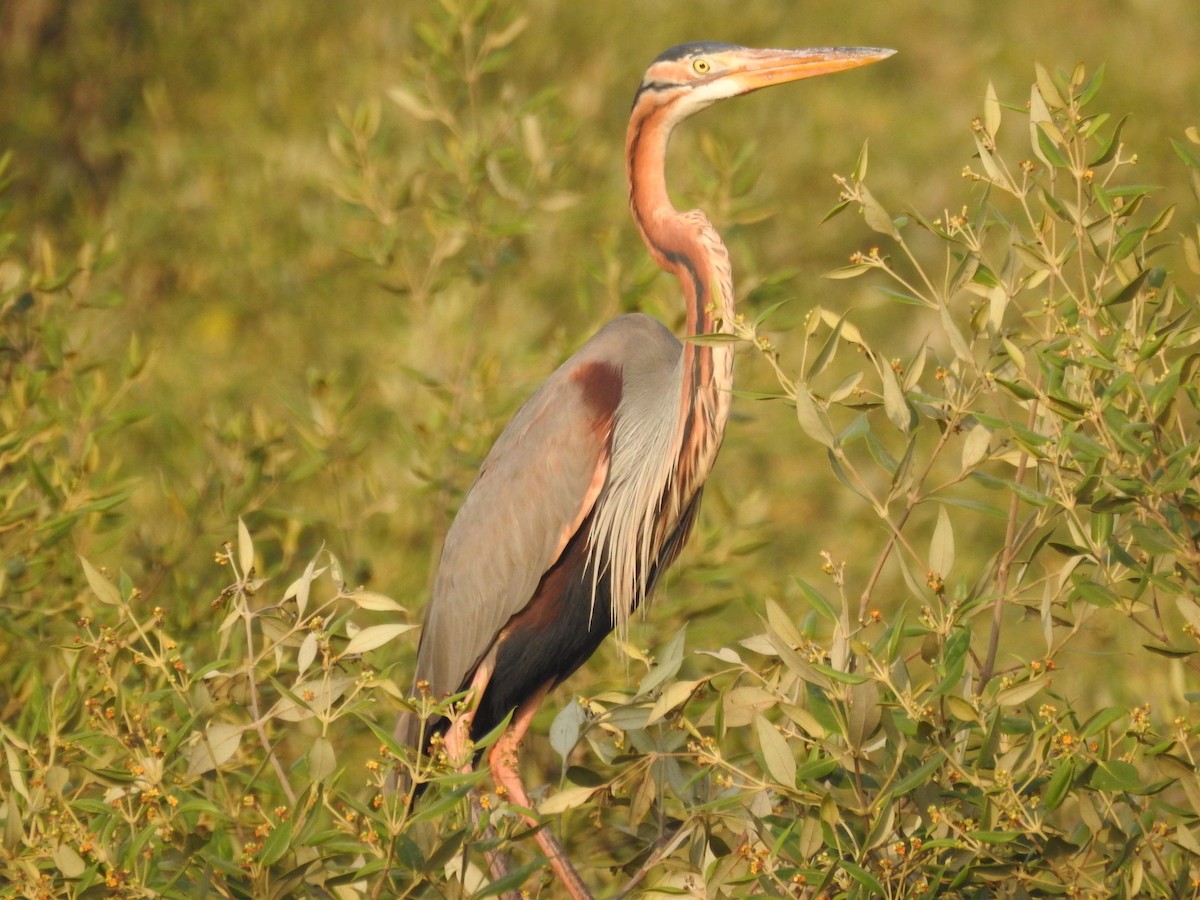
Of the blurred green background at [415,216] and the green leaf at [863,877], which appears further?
the blurred green background at [415,216]

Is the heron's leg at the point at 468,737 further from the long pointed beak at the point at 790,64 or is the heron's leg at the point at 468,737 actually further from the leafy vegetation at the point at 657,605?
the long pointed beak at the point at 790,64

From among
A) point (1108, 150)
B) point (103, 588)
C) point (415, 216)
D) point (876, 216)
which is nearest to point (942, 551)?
point (876, 216)

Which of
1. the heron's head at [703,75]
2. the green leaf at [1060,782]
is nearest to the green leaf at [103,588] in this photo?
the green leaf at [1060,782]

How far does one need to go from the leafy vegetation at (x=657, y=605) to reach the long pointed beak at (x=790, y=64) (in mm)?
527

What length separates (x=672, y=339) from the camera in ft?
14.3

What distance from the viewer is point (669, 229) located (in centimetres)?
389

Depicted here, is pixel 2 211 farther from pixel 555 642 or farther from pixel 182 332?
pixel 182 332

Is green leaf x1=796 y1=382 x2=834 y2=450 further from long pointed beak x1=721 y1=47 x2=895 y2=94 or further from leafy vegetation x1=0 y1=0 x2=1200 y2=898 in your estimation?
long pointed beak x1=721 y1=47 x2=895 y2=94

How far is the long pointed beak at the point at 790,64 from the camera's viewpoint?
3814 millimetres

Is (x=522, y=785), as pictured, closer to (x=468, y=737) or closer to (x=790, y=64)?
(x=468, y=737)

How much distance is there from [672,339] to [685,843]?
1.84 meters

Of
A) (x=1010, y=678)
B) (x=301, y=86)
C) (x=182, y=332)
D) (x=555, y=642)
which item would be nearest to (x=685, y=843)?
(x=1010, y=678)

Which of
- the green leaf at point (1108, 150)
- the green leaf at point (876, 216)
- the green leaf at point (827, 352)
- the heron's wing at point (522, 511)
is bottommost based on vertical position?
the heron's wing at point (522, 511)

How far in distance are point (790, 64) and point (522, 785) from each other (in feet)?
6.15
